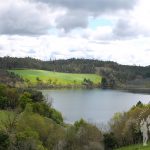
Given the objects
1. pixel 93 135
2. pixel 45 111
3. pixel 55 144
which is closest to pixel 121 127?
pixel 93 135

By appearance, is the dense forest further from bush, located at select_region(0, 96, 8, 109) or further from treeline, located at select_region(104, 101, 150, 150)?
bush, located at select_region(0, 96, 8, 109)

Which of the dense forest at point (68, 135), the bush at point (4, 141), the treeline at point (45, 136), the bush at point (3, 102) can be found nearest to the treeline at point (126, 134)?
the dense forest at point (68, 135)

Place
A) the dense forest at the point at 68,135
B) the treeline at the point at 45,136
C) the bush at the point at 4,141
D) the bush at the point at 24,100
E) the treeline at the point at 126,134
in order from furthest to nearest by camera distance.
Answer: the bush at the point at 24,100 < the treeline at the point at 126,134 < the dense forest at the point at 68,135 < the treeline at the point at 45,136 < the bush at the point at 4,141

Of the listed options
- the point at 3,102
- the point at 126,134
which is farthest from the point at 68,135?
the point at 3,102

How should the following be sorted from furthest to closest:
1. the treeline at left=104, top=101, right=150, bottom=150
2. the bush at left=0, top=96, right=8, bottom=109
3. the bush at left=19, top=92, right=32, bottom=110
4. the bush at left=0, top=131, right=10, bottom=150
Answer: the bush at left=0, top=96, right=8, bottom=109 → the bush at left=19, top=92, right=32, bottom=110 → the treeline at left=104, top=101, right=150, bottom=150 → the bush at left=0, top=131, right=10, bottom=150

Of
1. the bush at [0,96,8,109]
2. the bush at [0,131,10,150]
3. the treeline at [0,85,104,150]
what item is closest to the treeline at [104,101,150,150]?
the treeline at [0,85,104,150]

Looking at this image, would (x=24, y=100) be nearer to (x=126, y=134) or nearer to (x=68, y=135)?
(x=126, y=134)

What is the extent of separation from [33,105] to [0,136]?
40.9 m

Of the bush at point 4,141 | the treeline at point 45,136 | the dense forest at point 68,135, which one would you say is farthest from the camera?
the dense forest at point 68,135

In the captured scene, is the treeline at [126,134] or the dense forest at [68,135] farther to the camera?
the treeline at [126,134]

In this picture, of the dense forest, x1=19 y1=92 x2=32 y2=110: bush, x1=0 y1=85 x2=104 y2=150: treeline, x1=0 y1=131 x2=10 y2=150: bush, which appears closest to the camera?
x1=0 y1=131 x2=10 y2=150: bush

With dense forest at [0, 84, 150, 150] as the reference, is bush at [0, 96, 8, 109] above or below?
above

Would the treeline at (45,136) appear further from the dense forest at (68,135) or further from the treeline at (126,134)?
the treeline at (126,134)

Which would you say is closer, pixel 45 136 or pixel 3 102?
pixel 45 136
